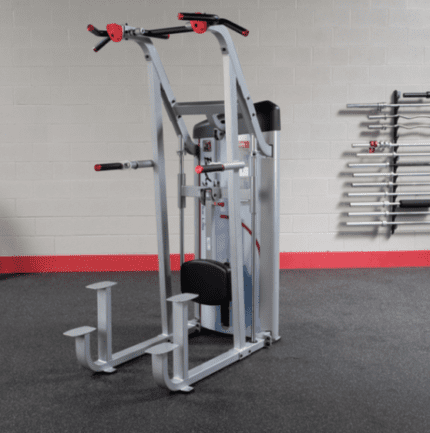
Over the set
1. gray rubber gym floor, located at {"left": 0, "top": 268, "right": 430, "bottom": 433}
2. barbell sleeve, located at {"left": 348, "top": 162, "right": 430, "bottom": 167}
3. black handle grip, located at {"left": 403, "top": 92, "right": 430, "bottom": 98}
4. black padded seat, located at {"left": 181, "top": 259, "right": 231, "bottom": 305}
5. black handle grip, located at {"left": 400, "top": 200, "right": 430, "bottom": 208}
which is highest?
black handle grip, located at {"left": 403, "top": 92, "right": 430, "bottom": 98}

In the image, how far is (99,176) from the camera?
4.53 metres

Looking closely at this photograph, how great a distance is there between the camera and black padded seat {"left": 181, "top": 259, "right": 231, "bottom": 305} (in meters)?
→ 2.39

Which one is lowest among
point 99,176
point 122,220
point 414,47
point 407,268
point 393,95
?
point 407,268

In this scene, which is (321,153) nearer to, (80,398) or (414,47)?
(414,47)

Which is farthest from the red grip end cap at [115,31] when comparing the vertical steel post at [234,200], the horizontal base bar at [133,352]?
the horizontal base bar at [133,352]

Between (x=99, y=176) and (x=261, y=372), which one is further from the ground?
(x=99, y=176)

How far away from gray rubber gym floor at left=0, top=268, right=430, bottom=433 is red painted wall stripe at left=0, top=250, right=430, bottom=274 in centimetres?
90

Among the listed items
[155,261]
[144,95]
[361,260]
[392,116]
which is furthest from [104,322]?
[392,116]

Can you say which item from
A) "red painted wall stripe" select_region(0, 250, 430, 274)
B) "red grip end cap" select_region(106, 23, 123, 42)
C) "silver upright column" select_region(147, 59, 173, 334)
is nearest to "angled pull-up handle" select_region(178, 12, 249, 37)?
"red grip end cap" select_region(106, 23, 123, 42)

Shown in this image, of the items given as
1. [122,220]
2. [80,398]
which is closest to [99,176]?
[122,220]

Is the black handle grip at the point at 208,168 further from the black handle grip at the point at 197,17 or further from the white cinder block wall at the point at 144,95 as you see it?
the white cinder block wall at the point at 144,95

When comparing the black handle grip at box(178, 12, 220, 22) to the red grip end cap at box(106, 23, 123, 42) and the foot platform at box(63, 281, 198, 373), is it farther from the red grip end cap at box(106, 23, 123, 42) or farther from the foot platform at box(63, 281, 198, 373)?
the foot platform at box(63, 281, 198, 373)

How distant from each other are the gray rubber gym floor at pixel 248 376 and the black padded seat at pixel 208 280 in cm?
34

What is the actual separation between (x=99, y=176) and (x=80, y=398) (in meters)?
2.83
